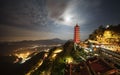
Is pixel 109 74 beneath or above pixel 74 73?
above


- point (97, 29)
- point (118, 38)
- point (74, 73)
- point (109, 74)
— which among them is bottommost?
point (74, 73)

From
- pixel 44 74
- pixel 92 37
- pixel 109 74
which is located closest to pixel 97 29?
pixel 92 37

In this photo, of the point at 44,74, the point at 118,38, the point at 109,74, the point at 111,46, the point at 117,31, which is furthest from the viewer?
the point at 117,31

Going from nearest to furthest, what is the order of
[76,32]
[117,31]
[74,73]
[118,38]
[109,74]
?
[109,74], [74,73], [118,38], [117,31], [76,32]

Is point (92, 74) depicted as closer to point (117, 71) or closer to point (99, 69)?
point (99, 69)

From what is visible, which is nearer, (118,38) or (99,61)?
(99,61)

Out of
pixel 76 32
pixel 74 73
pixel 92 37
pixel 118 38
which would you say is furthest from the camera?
pixel 92 37

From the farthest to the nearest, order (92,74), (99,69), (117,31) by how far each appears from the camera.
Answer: (117,31), (99,69), (92,74)

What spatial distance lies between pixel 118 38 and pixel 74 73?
29.2 m

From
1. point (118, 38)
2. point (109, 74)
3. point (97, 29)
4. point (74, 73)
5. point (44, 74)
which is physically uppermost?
point (97, 29)

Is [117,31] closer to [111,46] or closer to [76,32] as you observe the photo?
[76,32]

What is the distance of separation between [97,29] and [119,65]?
42308mm

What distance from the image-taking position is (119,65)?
9.85 metres

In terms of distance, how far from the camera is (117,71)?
8539 mm
